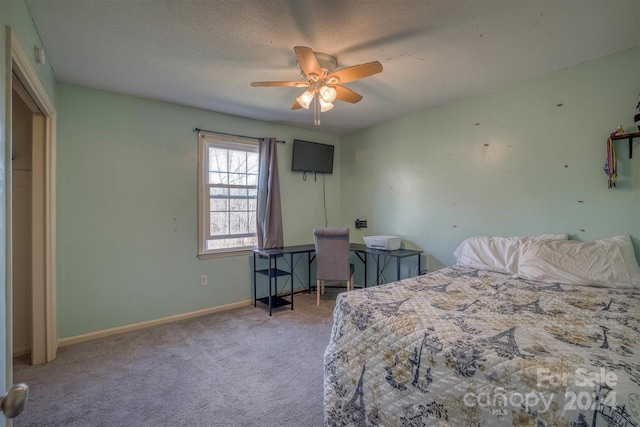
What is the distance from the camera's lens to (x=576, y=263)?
85.0 inches

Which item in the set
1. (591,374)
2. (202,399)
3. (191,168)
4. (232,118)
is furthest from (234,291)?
(591,374)

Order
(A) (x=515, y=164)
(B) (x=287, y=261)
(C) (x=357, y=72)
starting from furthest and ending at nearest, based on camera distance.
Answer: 1. (B) (x=287, y=261)
2. (A) (x=515, y=164)
3. (C) (x=357, y=72)

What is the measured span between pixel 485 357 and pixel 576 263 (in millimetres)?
1603

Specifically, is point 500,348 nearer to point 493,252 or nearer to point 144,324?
point 493,252

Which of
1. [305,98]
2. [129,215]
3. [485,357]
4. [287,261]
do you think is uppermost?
[305,98]

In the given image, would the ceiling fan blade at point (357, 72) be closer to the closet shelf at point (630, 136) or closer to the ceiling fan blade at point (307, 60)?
the ceiling fan blade at point (307, 60)

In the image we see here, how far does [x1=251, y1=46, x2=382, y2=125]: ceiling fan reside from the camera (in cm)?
191

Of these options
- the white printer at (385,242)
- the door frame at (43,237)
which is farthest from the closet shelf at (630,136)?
the door frame at (43,237)

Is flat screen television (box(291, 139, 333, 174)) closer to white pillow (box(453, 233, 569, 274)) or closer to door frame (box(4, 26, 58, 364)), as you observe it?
white pillow (box(453, 233, 569, 274))

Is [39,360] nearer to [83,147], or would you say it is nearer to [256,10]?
[83,147]

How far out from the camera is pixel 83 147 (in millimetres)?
2781

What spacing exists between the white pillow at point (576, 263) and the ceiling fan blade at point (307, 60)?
218 centimetres

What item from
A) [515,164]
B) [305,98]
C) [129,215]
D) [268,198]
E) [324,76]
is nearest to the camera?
[324,76]

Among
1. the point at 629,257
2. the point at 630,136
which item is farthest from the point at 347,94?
the point at 629,257
